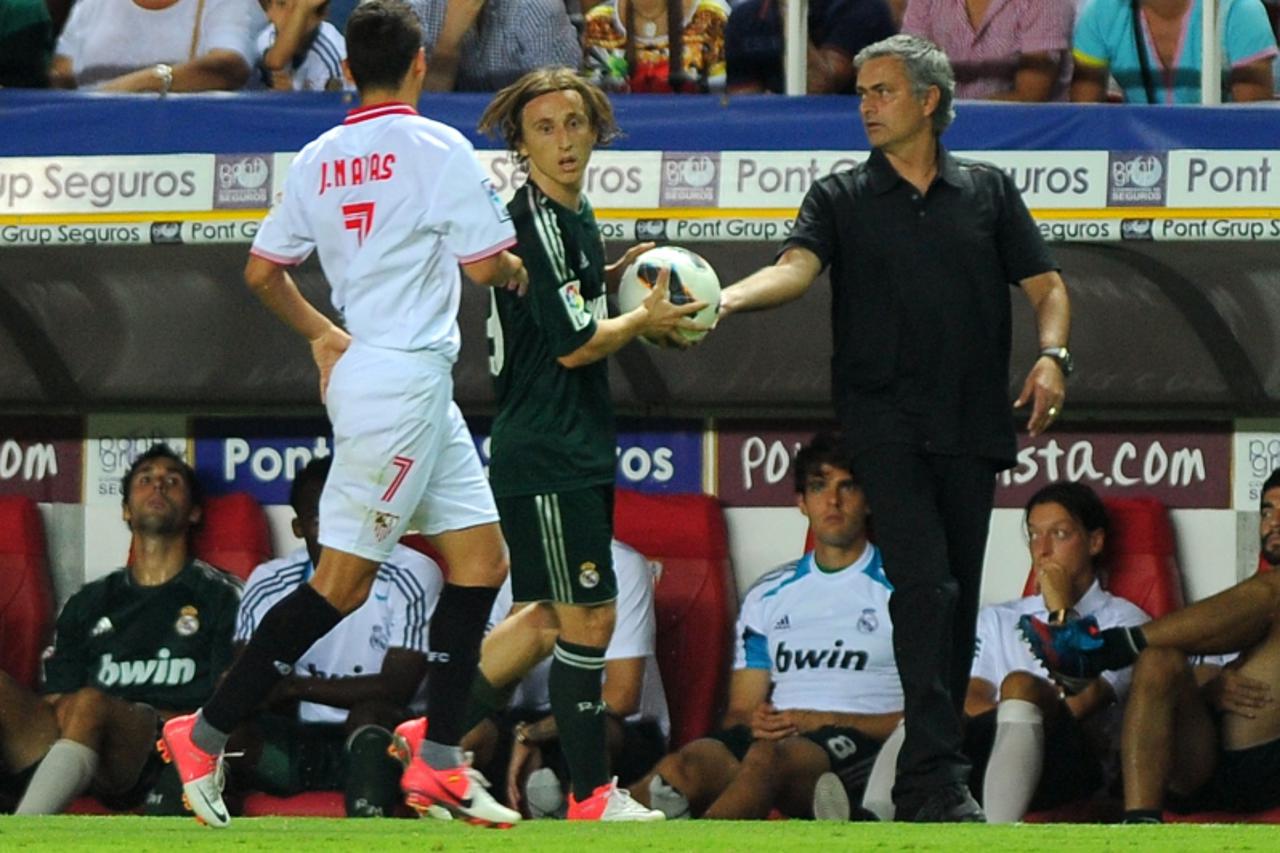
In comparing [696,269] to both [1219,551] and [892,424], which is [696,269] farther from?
[1219,551]

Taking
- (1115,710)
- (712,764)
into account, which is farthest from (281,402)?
(1115,710)

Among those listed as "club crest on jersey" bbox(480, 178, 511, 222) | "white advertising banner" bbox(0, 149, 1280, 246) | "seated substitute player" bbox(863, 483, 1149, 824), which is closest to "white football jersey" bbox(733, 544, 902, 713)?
"seated substitute player" bbox(863, 483, 1149, 824)

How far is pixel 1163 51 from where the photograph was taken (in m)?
7.92

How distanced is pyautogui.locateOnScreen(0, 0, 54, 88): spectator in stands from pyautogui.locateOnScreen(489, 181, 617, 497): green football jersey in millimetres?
2954

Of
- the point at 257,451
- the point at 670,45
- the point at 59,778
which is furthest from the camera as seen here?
the point at 257,451

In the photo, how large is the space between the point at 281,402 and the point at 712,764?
2.13m

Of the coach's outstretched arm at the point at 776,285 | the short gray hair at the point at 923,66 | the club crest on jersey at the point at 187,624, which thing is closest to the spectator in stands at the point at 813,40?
the short gray hair at the point at 923,66

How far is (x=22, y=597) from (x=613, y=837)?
4089 millimetres

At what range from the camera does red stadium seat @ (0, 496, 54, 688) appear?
8.85m

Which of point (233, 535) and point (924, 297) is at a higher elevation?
point (924, 297)

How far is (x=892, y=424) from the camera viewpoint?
630 cm

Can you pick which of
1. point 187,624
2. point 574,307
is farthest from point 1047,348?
Answer: point 187,624

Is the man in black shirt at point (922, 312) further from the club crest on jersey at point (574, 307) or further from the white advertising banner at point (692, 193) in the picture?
the white advertising banner at point (692, 193)

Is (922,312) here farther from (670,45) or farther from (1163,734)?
(670,45)
